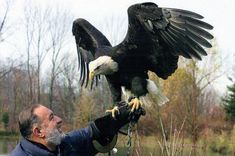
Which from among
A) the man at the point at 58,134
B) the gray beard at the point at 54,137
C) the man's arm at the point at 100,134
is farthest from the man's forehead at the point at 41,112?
the man's arm at the point at 100,134

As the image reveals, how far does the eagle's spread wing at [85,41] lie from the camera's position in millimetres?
4256

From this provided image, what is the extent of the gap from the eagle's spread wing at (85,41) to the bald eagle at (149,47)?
0.38m

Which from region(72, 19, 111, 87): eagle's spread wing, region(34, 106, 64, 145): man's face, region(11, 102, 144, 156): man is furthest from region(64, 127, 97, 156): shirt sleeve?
region(72, 19, 111, 87): eagle's spread wing

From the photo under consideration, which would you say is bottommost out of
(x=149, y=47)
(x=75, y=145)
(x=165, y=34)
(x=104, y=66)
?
(x=75, y=145)

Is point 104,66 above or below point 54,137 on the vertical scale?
above

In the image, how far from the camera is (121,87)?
3725 millimetres

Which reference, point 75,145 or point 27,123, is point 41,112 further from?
point 75,145

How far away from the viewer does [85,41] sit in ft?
15.0

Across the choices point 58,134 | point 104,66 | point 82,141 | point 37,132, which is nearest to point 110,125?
point 82,141

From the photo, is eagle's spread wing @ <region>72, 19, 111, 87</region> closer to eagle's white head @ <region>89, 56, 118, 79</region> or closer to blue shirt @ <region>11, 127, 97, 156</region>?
eagle's white head @ <region>89, 56, 118, 79</region>

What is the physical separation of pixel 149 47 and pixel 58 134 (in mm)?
1126

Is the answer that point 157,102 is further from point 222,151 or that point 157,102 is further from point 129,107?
point 222,151

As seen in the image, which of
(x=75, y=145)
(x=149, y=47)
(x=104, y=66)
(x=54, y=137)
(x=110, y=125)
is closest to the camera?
(x=54, y=137)

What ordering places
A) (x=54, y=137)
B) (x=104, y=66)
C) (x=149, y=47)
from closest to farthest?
(x=54, y=137)
(x=104, y=66)
(x=149, y=47)
